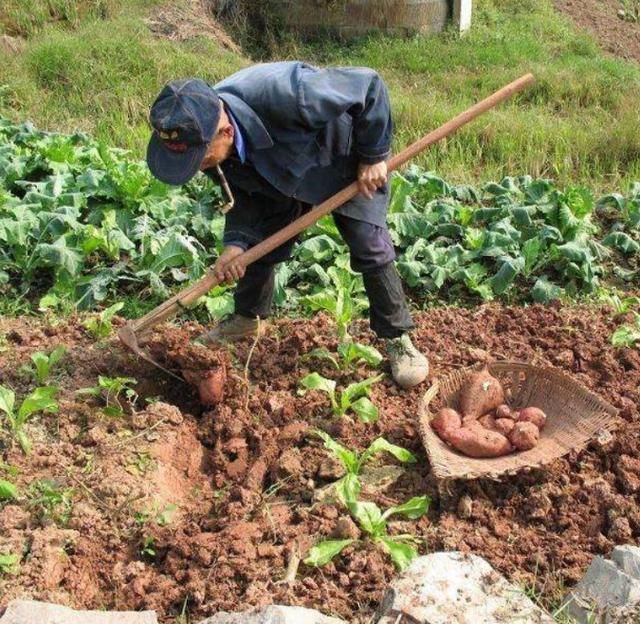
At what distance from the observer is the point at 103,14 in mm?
10648

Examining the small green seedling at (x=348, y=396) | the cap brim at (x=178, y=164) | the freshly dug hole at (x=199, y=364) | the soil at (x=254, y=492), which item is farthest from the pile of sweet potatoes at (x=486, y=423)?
the cap brim at (x=178, y=164)

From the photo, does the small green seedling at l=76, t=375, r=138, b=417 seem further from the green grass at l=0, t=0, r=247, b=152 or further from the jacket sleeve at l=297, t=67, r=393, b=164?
the green grass at l=0, t=0, r=247, b=152

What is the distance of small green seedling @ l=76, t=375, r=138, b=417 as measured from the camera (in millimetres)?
3975

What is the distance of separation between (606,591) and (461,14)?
9.65m

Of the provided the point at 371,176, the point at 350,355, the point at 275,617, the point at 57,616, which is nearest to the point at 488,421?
the point at 350,355

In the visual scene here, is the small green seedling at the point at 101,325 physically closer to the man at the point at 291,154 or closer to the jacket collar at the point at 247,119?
the man at the point at 291,154

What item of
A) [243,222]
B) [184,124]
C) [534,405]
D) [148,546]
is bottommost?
[148,546]

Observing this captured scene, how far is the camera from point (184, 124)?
3.30 metres

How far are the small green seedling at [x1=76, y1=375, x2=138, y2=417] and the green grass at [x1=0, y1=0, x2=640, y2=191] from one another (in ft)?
11.4

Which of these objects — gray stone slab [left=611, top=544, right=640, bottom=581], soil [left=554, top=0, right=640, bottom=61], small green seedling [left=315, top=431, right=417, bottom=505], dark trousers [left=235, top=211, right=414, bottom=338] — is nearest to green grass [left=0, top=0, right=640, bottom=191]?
soil [left=554, top=0, right=640, bottom=61]

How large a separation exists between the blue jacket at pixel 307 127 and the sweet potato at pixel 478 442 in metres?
1.04

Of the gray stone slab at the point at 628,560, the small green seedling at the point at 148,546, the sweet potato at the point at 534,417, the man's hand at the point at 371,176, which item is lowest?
the small green seedling at the point at 148,546

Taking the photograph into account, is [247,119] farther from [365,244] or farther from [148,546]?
[148,546]

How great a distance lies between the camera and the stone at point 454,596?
290 cm
